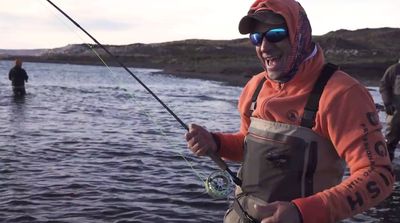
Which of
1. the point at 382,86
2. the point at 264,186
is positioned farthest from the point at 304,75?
the point at 382,86

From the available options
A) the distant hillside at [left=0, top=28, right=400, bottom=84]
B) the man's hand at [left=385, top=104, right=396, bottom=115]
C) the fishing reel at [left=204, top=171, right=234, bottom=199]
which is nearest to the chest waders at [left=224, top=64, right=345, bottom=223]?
the fishing reel at [left=204, top=171, right=234, bottom=199]

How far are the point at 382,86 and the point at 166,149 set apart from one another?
6160 mm

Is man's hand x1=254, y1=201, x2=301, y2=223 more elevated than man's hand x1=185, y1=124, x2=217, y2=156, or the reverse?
man's hand x1=185, y1=124, x2=217, y2=156

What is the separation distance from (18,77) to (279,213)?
2719cm

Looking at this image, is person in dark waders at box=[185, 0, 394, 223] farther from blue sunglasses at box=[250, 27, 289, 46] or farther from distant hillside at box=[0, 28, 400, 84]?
distant hillside at box=[0, 28, 400, 84]

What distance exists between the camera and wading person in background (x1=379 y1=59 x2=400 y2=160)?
11297mm

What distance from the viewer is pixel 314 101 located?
10.1 ft

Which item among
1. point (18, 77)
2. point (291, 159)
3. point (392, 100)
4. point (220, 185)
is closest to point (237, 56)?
point (18, 77)

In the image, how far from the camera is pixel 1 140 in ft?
50.7

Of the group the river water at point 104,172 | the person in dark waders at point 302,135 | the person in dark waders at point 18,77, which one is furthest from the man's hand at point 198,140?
the person in dark waders at point 18,77

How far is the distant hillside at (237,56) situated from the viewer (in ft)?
222

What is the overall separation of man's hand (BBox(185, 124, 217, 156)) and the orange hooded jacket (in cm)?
69

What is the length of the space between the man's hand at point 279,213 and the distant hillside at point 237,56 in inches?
1174

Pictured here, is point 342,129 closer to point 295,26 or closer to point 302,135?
point 302,135
